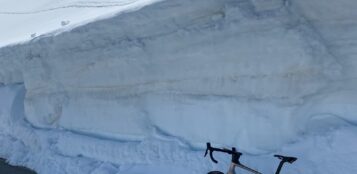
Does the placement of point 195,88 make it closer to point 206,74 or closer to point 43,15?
point 206,74

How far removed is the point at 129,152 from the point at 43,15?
4357mm

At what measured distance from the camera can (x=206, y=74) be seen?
15.3 ft

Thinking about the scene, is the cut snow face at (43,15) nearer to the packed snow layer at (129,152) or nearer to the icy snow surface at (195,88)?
the icy snow surface at (195,88)

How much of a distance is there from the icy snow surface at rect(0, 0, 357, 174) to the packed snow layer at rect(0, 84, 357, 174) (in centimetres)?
1

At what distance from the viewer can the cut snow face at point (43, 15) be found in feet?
22.7

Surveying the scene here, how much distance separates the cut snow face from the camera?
6910 millimetres

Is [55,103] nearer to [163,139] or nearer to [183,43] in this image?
[163,139]

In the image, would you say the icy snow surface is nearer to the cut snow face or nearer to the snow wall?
the snow wall

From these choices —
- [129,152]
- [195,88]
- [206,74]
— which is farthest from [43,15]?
[206,74]

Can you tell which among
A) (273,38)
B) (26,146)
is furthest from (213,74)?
(26,146)

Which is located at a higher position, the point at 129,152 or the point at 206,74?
the point at 206,74

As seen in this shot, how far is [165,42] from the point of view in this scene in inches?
195

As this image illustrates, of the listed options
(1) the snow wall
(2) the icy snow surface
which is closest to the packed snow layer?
(2) the icy snow surface

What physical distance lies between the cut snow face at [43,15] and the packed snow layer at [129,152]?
1.04m
